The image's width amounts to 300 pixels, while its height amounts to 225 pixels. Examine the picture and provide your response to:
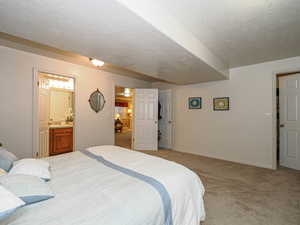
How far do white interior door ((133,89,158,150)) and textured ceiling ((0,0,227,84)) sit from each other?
7.69 ft

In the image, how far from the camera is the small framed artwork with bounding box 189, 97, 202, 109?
437 cm

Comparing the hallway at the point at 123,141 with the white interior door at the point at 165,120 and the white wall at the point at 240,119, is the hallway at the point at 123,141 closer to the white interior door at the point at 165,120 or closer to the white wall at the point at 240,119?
the white interior door at the point at 165,120

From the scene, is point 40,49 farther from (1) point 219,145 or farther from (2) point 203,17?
(1) point 219,145

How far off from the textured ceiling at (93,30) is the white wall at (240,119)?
70.6 inches

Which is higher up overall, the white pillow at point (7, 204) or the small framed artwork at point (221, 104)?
the small framed artwork at point (221, 104)

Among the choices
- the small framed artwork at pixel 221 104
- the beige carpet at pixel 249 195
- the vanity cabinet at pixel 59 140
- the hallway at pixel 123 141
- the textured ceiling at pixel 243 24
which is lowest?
the hallway at pixel 123 141

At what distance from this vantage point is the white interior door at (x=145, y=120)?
484cm

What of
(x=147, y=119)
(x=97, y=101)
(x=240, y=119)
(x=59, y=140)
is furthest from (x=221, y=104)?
(x=59, y=140)

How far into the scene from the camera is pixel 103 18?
4.74 ft

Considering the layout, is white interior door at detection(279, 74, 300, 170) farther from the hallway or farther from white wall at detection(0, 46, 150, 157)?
white wall at detection(0, 46, 150, 157)

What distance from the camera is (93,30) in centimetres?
167

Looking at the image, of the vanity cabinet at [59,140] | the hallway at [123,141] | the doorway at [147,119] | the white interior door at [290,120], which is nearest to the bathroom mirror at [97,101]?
the doorway at [147,119]

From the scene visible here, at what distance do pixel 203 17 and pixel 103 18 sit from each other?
1183 mm

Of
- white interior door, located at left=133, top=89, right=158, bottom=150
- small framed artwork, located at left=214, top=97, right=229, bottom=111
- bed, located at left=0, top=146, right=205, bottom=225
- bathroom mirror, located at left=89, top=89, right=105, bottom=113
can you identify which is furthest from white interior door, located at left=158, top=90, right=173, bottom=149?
bed, located at left=0, top=146, right=205, bottom=225
